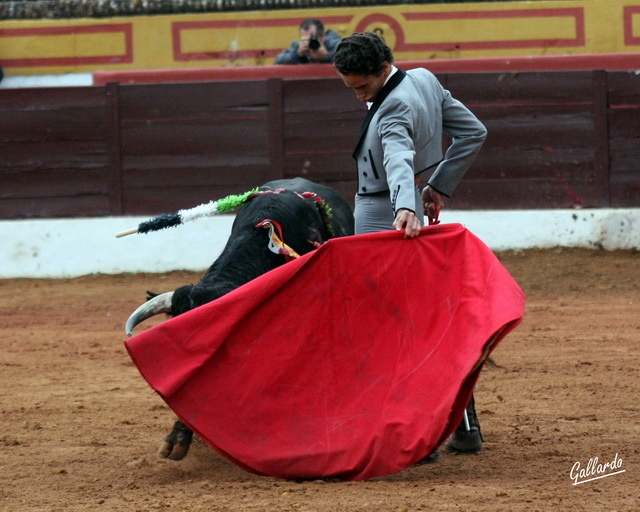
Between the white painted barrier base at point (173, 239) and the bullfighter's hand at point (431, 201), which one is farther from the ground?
the bullfighter's hand at point (431, 201)

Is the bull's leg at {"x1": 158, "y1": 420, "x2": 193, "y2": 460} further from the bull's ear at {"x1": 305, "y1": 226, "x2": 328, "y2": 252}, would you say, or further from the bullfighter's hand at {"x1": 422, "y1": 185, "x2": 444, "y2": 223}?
the bullfighter's hand at {"x1": 422, "y1": 185, "x2": 444, "y2": 223}

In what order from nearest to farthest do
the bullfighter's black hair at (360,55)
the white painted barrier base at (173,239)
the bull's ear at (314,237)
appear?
1. the bullfighter's black hair at (360,55)
2. the bull's ear at (314,237)
3. the white painted barrier base at (173,239)

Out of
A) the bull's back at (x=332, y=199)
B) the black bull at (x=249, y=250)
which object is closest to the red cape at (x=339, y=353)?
the black bull at (x=249, y=250)

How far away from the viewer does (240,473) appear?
304 centimetres

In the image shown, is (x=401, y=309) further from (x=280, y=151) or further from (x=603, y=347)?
(x=280, y=151)

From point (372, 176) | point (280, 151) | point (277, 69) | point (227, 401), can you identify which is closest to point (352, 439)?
point (227, 401)

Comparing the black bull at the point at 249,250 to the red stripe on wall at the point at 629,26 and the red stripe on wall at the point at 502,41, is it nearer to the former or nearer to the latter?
the red stripe on wall at the point at 502,41

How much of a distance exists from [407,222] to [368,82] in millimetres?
436

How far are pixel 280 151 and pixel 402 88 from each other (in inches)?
181

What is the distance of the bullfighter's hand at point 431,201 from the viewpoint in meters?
3.29

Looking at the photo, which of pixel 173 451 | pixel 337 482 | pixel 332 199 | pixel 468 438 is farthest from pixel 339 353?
pixel 332 199

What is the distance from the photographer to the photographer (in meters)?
7.74

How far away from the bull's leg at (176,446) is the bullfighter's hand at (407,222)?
93cm
